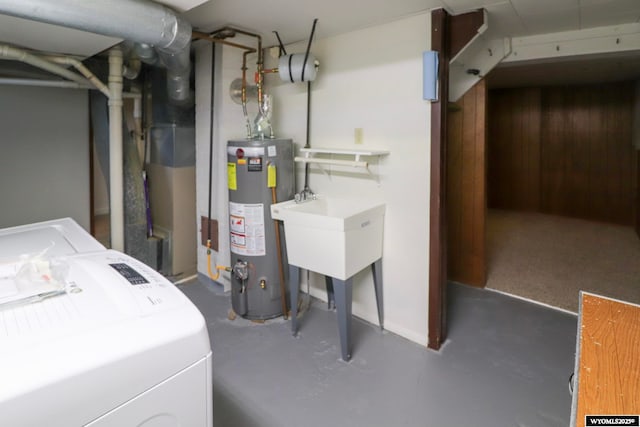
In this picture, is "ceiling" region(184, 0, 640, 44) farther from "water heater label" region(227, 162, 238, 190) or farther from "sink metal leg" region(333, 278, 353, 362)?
"sink metal leg" region(333, 278, 353, 362)

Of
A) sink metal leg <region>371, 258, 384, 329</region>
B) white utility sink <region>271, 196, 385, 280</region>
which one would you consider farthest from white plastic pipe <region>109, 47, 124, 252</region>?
sink metal leg <region>371, 258, 384, 329</region>

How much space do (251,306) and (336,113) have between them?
1587mm

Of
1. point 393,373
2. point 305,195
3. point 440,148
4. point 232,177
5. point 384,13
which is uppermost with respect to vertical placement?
point 384,13

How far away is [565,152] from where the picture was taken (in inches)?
241

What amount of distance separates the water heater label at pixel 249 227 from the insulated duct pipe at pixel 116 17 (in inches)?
43.3

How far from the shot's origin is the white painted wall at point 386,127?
2.38 metres

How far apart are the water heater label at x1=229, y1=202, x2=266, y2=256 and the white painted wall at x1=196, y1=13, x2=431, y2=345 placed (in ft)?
1.90

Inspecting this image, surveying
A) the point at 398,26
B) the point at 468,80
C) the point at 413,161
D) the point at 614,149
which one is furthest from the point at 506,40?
the point at 614,149

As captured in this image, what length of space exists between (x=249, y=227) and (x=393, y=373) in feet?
4.47

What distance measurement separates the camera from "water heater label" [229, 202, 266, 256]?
105 inches

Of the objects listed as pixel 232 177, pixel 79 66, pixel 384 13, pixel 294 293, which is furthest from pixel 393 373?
pixel 79 66

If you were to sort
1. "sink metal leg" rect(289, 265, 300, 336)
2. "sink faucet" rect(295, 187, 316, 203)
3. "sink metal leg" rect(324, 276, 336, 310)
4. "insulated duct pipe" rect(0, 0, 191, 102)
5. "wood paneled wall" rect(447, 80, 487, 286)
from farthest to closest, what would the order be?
"wood paneled wall" rect(447, 80, 487, 286) → "sink metal leg" rect(324, 276, 336, 310) → "sink faucet" rect(295, 187, 316, 203) → "sink metal leg" rect(289, 265, 300, 336) → "insulated duct pipe" rect(0, 0, 191, 102)

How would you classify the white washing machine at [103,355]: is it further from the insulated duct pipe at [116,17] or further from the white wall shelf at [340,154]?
the white wall shelf at [340,154]

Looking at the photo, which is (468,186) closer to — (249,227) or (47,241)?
(249,227)
